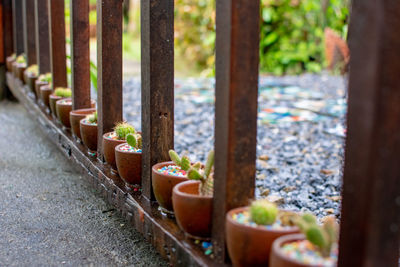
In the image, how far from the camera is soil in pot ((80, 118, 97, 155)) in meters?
2.75

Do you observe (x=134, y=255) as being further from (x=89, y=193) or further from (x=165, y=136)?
(x=89, y=193)

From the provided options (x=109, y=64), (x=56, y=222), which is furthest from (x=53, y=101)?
(x=56, y=222)

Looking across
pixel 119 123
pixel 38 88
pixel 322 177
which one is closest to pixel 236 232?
pixel 119 123

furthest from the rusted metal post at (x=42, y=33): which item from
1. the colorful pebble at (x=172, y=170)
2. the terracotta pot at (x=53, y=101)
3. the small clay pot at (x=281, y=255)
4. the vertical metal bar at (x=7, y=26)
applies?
the small clay pot at (x=281, y=255)

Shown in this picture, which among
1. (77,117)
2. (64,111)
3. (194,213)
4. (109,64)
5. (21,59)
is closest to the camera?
(194,213)

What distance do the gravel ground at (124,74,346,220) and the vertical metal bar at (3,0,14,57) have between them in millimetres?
1356

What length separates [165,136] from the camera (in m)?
2.04

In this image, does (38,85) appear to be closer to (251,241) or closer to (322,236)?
(251,241)

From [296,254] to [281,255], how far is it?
0.04 meters

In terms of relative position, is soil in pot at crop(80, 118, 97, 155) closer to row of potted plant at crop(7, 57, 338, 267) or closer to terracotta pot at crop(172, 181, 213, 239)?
row of potted plant at crop(7, 57, 338, 267)

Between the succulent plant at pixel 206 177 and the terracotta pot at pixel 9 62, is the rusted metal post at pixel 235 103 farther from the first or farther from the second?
the terracotta pot at pixel 9 62

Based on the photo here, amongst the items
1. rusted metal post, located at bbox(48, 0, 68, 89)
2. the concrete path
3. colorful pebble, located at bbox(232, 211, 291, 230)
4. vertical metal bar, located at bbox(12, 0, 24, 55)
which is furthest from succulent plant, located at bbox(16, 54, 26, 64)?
colorful pebble, located at bbox(232, 211, 291, 230)

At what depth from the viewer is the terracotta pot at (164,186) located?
70.8 inches

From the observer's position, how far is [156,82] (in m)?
1.98
